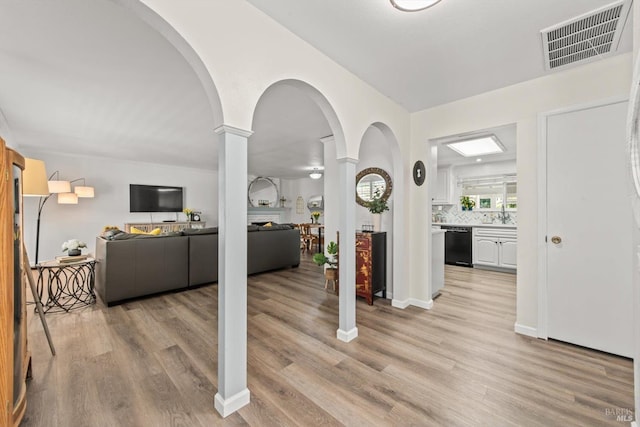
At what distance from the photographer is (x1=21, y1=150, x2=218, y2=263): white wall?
566cm

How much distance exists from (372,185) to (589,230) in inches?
90.7

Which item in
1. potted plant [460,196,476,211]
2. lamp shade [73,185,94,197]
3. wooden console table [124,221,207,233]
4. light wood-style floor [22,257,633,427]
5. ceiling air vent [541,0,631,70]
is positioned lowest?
light wood-style floor [22,257,633,427]

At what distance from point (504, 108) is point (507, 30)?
3.40ft

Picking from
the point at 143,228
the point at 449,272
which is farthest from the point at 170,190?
the point at 449,272

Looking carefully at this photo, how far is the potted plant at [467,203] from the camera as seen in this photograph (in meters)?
6.15

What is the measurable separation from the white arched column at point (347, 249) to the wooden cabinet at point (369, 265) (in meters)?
0.86

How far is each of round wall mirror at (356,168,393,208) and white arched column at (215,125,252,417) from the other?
8.13 feet

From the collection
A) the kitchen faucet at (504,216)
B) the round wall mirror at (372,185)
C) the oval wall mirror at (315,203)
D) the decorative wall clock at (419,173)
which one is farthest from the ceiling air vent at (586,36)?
the oval wall mirror at (315,203)

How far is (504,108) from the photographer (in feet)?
8.79

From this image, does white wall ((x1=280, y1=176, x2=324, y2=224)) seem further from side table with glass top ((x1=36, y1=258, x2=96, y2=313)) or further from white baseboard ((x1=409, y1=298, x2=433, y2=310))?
side table with glass top ((x1=36, y1=258, x2=96, y2=313))

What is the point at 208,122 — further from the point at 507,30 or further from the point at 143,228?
the point at 143,228

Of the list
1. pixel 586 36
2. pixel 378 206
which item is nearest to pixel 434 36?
pixel 586 36

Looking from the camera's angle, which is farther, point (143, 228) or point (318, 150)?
point (143, 228)

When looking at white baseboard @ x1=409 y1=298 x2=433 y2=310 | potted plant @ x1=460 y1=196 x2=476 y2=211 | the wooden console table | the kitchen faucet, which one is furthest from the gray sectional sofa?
the kitchen faucet
